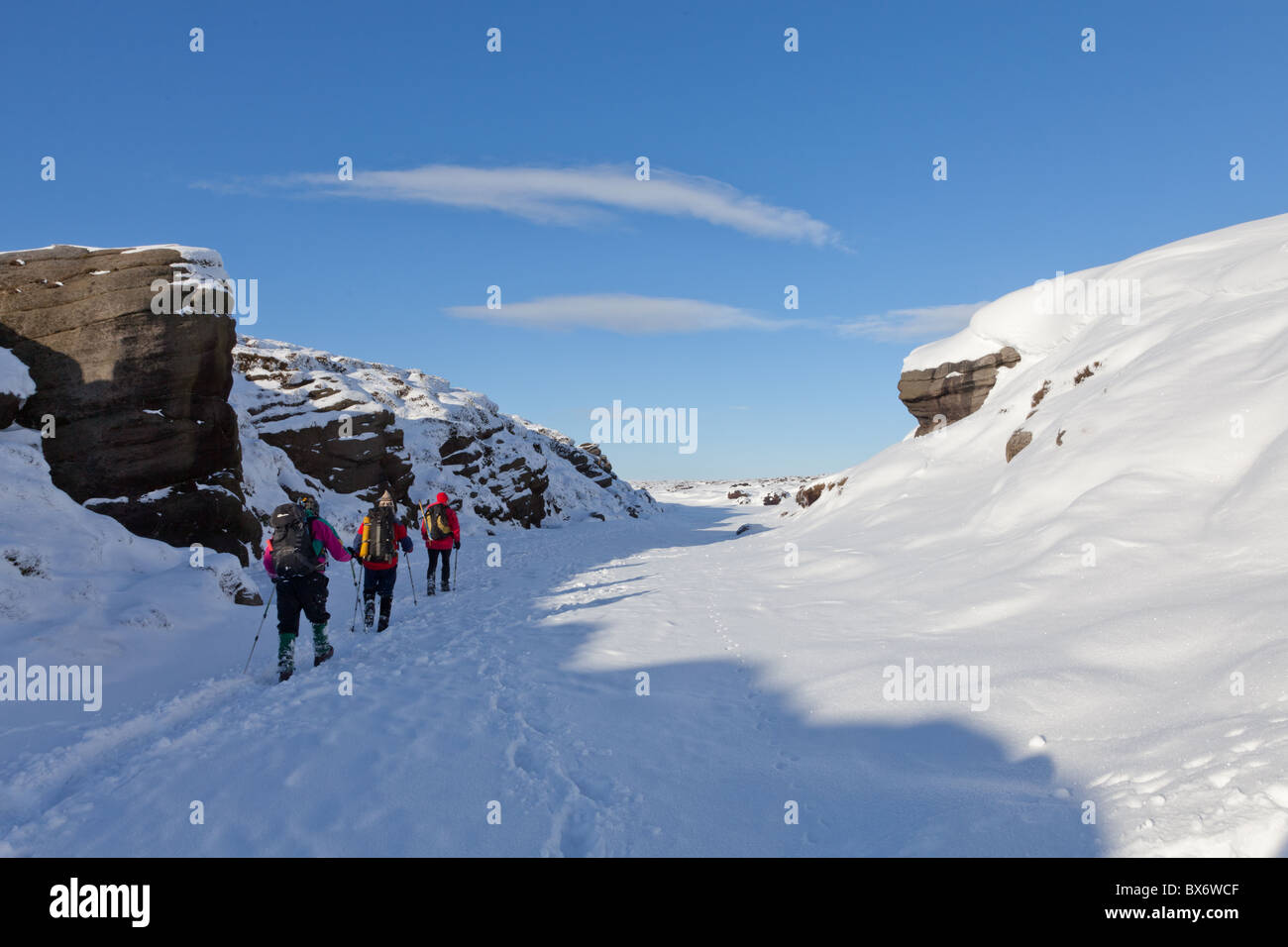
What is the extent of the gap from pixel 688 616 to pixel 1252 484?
27.3 feet

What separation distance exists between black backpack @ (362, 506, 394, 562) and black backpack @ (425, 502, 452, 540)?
3717 mm

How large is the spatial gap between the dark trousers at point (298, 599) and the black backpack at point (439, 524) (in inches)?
245

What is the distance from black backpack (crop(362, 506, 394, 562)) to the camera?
1129 centimetres

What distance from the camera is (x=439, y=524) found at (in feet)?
49.7

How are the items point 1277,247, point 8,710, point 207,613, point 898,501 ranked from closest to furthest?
point 8,710 < point 207,613 < point 1277,247 < point 898,501

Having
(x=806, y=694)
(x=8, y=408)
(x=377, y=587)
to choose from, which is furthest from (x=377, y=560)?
(x=8, y=408)

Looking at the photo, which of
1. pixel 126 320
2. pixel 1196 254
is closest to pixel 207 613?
pixel 126 320

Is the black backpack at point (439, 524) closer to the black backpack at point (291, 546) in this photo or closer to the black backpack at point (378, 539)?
the black backpack at point (378, 539)

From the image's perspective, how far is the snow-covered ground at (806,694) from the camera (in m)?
4.36

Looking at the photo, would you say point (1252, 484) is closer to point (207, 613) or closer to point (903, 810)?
point (903, 810)

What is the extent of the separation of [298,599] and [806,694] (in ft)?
21.5

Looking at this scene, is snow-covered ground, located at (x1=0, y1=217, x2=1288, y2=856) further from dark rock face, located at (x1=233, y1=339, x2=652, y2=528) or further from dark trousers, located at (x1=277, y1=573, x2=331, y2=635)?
dark rock face, located at (x1=233, y1=339, x2=652, y2=528)

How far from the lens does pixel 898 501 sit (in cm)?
1950

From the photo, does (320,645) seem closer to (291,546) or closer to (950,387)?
(291,546)
